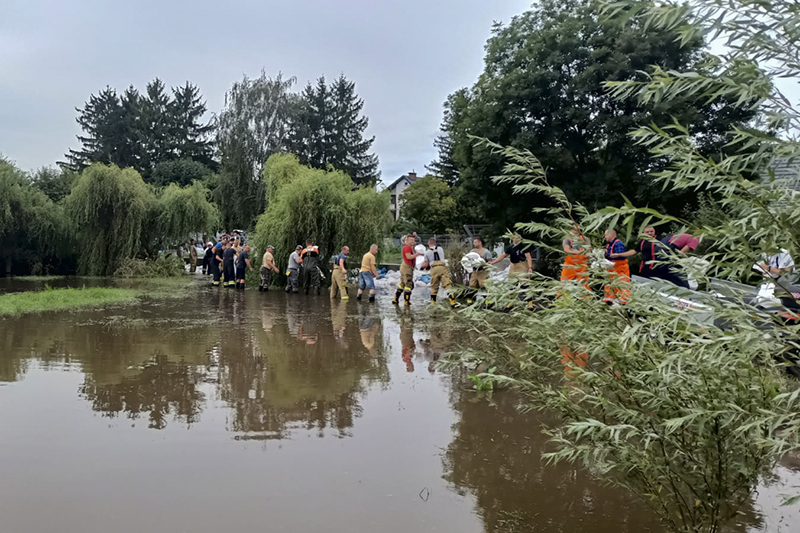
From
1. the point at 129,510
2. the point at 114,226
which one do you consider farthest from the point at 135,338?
the point at 114,226

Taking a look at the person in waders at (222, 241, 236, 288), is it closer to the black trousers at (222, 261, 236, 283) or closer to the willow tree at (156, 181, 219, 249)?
the black trousers at (222, 261, 236, 283)

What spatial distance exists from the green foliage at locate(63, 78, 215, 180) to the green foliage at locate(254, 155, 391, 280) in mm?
47910

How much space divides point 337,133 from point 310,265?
Answer: 42.8 m

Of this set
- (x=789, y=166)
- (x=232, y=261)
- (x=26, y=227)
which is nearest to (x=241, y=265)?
(x=232, y=261)

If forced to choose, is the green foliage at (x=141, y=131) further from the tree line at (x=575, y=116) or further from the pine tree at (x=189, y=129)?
the tree line at (x=575, y=116)

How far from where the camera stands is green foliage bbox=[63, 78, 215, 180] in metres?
64.5

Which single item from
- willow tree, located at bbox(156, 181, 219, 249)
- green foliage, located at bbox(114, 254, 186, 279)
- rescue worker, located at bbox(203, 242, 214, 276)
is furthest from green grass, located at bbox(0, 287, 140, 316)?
willow tree, located at bbox(156, 181, 219, 249)

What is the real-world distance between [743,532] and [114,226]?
2530cm

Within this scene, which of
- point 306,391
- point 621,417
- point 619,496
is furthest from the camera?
point 306,391

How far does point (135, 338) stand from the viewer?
31.9 feet

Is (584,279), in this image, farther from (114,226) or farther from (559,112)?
(114,226)

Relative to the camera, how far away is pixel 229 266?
19453mm

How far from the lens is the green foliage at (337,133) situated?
189ft

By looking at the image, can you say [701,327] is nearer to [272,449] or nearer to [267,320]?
[272,449]
